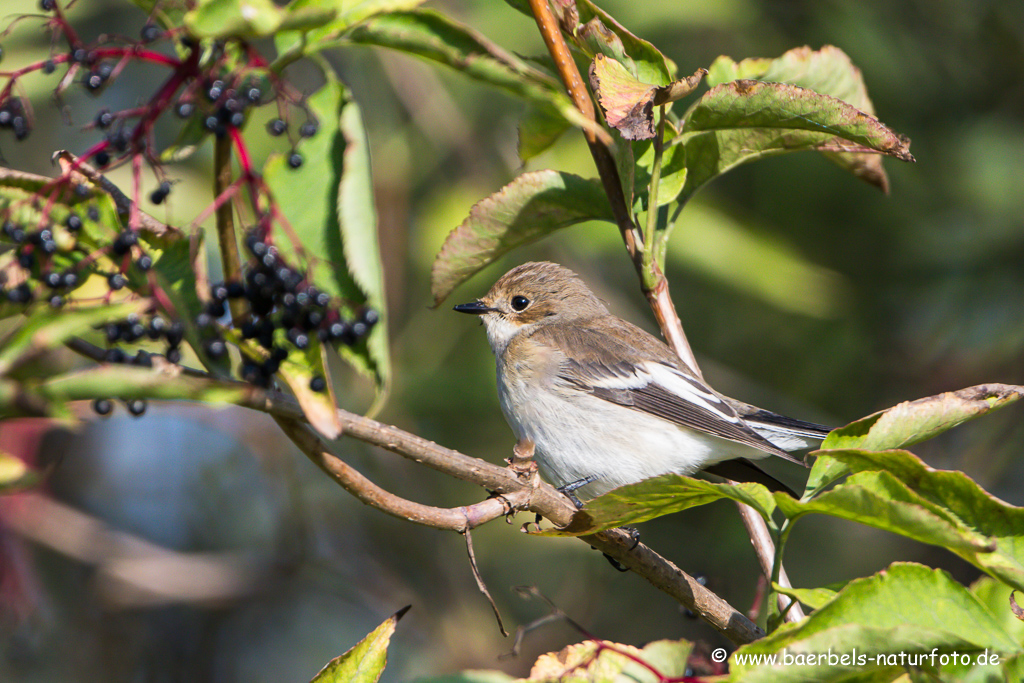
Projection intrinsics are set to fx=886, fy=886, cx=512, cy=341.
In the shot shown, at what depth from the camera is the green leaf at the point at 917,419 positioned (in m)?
1.70

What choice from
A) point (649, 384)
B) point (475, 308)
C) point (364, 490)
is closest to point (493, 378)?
point (475, 308)

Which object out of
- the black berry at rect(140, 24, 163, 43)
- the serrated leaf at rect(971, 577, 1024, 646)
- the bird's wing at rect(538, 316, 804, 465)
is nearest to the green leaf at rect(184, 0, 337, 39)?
the black berry at rect(140, 24, 163, 43)

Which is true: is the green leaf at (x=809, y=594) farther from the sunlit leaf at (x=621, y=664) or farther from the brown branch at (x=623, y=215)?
the brown branch at (x=623, y=215)

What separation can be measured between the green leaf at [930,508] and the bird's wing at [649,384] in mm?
1526

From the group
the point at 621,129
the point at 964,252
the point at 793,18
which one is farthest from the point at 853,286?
the point at 621,129

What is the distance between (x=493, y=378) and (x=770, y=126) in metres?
2.61

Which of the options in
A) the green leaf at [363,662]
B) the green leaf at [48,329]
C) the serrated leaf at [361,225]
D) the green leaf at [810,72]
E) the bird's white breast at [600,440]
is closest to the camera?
the green leaf at [48,329]

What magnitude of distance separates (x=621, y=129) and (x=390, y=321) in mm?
3382

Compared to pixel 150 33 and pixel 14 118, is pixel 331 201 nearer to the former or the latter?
pixel 150 33

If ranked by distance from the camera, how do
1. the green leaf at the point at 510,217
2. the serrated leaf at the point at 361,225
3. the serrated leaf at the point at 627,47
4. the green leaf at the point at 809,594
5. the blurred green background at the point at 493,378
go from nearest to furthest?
1. the serrated leaf at the point at 361,225
2. the green leaf at the point at 809,594
3. the serrated leaf at the point at 627,47
4. the green leaf at the point at 510,217
5. the blurred green background at the point at 493,378

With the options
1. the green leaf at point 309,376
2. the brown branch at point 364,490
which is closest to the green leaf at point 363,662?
the brown branch at point 364,490

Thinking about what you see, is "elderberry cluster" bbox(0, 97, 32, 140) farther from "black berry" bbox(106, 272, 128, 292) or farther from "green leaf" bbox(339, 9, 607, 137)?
"green leaf" bbox(339, 9, 607, 137)

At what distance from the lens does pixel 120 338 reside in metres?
1.42

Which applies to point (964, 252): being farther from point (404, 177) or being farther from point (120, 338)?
point (120, 338)
